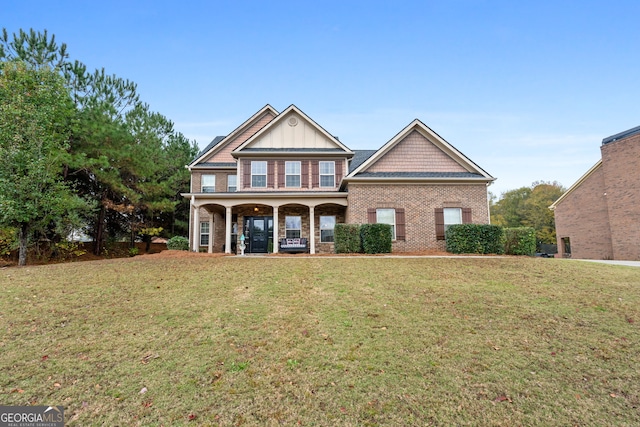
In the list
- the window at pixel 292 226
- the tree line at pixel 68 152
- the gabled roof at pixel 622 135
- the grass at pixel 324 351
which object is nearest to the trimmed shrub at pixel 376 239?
the grass at pixel 324 351

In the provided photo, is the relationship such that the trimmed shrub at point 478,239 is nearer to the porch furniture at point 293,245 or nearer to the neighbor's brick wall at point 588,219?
the porch furniture at point 293,245

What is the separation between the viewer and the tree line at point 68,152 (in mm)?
11516

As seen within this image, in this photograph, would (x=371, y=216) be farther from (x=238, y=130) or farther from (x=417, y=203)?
(x=238, y=130)

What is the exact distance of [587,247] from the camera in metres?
20.7

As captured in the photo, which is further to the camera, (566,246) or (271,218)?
(566,246)

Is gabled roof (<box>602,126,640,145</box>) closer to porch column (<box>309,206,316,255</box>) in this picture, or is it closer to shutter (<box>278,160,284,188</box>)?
porch column (<box>309,206,316,255</box>)

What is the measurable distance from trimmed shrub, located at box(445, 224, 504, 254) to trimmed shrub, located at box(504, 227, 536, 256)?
467mm

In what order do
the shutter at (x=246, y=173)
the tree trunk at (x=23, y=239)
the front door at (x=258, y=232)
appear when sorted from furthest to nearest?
the front door at (x=258, y=232)
the shutter at (x=246, y=173)
the tree trunk at (x=23, y=239)

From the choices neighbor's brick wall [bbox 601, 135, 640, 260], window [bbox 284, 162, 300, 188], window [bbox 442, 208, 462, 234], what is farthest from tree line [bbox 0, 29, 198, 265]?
neighbor's brick wall [bbox 601, 135, 640, 260]

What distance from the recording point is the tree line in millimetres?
11516

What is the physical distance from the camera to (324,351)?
14.1ft

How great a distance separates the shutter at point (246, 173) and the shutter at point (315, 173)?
3.65 metres

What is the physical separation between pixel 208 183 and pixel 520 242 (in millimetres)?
17640

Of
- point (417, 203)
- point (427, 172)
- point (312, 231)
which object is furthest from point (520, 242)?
point (312, 231)
